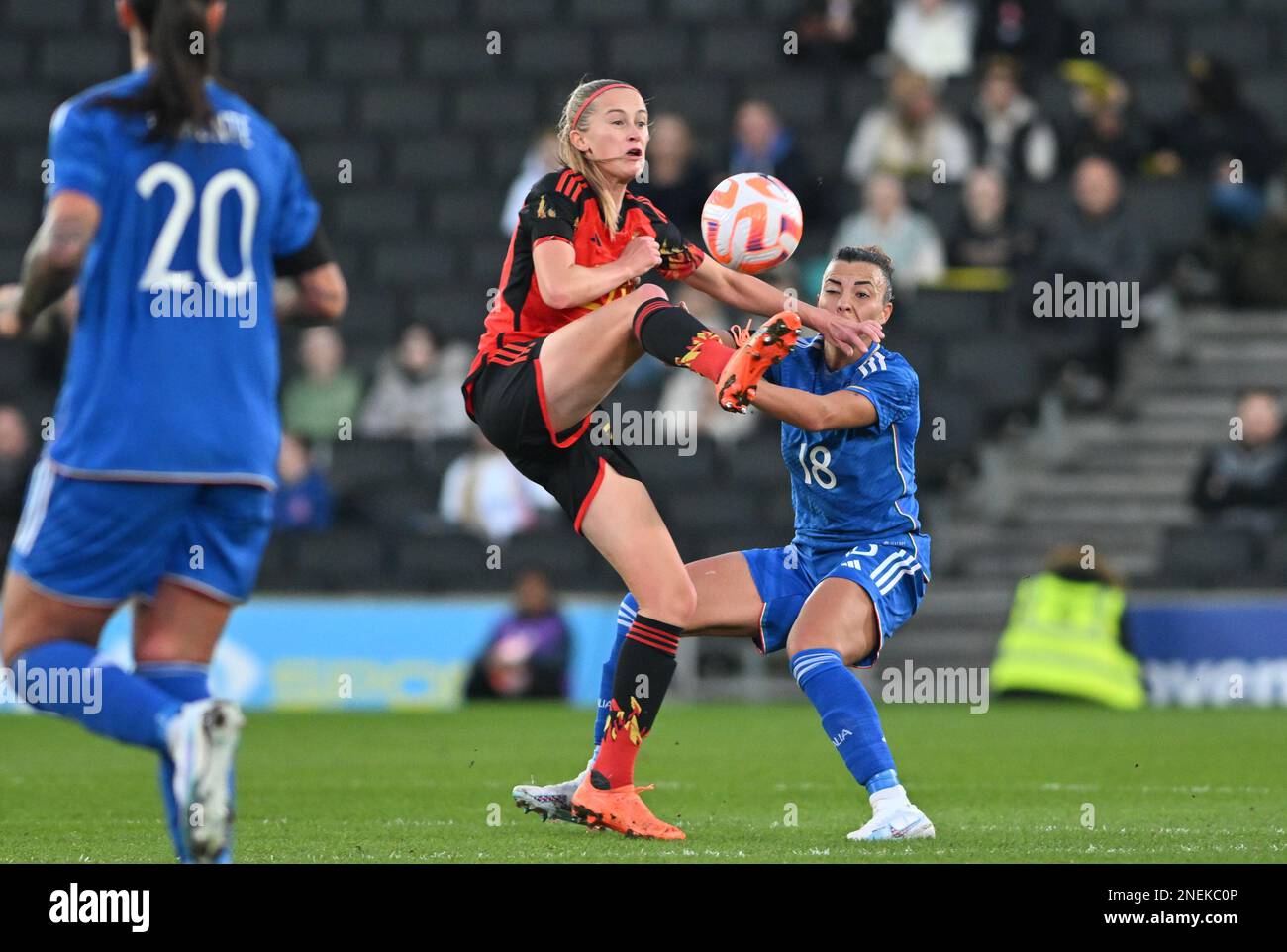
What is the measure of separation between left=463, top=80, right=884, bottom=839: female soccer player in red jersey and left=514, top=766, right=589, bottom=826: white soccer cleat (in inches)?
6.3

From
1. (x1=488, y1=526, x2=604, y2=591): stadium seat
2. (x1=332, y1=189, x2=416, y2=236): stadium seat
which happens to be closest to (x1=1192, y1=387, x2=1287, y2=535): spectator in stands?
(x1=488, y1=526, x2=604, y2=591): stadium seat

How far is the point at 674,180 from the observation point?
15242 mm

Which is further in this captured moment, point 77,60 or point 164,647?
point 77,60

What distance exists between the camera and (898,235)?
48.9ft

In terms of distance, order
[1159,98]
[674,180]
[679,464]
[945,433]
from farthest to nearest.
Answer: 1. [1159,98]
2. [674,180]
3. [679,464]
4. [945,433]

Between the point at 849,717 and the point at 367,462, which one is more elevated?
the point at 367,462

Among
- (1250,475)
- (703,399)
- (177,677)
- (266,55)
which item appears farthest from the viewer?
(266,55)

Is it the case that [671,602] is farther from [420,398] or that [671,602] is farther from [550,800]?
[420,398]

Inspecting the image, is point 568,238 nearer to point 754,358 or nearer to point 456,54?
point 754,358

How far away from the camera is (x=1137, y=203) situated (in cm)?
1544

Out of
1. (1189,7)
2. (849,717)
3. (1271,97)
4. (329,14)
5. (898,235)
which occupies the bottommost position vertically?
(849,717)

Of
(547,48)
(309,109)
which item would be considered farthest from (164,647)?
(309,109)

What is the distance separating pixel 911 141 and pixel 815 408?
9.60 metres

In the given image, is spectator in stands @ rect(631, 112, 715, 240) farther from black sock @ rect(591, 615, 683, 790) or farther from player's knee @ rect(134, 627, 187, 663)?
player's knee @ rect(134, 627, 187, 663)
